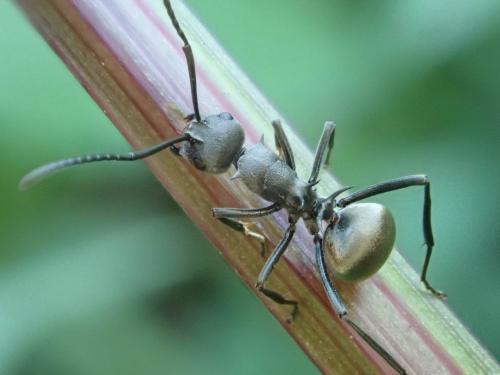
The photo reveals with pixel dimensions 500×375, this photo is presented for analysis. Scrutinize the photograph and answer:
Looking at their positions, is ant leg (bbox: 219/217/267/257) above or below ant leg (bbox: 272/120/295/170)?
below

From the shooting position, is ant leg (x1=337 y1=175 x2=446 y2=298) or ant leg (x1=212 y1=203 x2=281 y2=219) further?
ant leg (x1=337 y1=175 x2=446 y2=298)

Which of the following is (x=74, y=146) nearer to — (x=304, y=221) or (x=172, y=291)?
(x=172, y=291)

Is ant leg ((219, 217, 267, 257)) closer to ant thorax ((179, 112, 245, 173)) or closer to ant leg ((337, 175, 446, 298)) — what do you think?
ant thorax ((179, 112, 245, 173))

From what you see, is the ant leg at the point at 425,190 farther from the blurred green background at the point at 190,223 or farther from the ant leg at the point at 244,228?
the ant leg at the point at 244,228

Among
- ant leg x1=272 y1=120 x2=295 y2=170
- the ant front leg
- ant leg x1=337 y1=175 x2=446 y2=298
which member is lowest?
ant leg x1=337 y1=175 x2=446 y2=298

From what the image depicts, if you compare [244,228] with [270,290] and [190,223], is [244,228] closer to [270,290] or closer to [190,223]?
[270,290]

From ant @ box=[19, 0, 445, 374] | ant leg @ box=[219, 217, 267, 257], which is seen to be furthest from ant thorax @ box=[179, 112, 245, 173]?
ant leg @ box=[219, 217, 267, 257]
